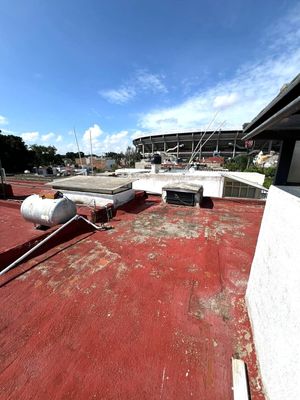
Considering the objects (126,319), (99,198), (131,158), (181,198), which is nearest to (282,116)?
(126,319)

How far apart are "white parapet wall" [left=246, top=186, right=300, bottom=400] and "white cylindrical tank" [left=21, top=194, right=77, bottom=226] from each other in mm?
6469

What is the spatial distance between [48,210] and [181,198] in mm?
6791

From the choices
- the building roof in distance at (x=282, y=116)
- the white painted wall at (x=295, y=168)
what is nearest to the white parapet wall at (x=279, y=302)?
the white painted wall at (x=295, y=168)

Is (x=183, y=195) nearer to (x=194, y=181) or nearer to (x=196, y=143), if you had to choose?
(x=194, y=181)

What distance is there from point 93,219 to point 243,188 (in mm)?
11476

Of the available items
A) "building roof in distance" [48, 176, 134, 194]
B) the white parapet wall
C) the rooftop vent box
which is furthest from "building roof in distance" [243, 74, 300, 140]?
"building roof in distance" [48, 176, 134, 194]

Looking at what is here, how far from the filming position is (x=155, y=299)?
381 centimetres

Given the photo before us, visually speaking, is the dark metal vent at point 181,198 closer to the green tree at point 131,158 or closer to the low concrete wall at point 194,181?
the low concrete wall at point 194,181

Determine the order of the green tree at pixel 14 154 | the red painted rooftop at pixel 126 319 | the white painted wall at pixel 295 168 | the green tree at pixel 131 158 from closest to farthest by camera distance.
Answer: the red painted rooftop at pixel 126 319 → the white painted wall at pixel 295 168 → the green tree at pixel 14 154 → the green tree at pixel 131 158

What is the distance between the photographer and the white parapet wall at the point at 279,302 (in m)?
1.88

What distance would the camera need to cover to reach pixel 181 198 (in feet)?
34.9

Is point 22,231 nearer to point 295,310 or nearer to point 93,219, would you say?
point 93,219

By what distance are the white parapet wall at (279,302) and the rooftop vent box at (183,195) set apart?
23.3ft

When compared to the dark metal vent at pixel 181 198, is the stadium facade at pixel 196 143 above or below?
above
